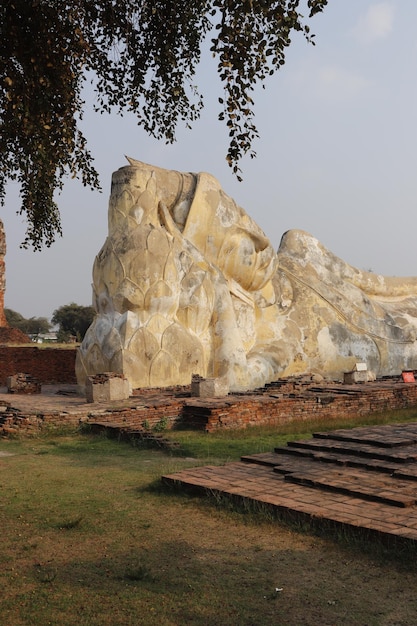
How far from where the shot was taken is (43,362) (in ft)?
58.2

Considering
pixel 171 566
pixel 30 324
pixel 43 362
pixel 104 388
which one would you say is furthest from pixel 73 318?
pixel 171 566

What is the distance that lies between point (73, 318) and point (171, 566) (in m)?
45.2

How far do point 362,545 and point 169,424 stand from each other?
5692 mm

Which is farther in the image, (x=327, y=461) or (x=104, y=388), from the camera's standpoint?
(x=104, y=388)

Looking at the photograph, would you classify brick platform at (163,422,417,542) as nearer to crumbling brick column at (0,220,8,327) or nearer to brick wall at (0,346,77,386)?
brick wall at (0,346,77,386)

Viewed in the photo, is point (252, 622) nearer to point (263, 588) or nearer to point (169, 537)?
point (263, 588)

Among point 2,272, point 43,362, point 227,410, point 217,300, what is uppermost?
point 2,272

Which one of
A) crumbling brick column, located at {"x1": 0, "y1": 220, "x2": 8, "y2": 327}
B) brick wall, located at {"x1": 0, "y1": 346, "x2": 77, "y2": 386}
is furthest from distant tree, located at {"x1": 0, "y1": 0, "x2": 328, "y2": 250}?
crumbling brick column, located at {"x1": 0, "y1": 220, "x2": 8, "y2": 327}

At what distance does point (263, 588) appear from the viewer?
349 cm

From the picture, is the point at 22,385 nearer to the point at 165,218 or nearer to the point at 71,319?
the point at 165,218

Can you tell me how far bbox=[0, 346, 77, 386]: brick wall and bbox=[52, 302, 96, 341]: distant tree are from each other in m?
27.9

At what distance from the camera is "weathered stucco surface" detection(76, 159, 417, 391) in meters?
12.5

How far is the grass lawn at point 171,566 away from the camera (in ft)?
10.5

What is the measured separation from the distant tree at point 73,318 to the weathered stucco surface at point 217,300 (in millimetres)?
30812
